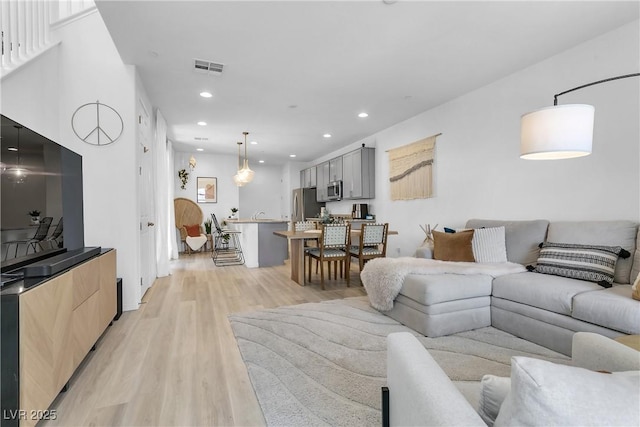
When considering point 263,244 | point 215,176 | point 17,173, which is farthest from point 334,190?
point 17,173

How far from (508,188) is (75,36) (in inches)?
199

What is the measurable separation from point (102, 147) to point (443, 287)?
3679 millimetres

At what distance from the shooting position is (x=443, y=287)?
257cm

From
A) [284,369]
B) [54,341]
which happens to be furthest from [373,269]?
[54,341]

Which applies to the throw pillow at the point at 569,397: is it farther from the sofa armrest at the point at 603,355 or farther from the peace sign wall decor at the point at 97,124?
the peace sign wall decor at the point at 97,124

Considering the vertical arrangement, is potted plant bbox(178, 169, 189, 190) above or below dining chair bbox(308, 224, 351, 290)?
above

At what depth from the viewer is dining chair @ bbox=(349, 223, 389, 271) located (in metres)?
4.31

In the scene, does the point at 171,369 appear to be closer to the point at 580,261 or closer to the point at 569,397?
the point at 569,397

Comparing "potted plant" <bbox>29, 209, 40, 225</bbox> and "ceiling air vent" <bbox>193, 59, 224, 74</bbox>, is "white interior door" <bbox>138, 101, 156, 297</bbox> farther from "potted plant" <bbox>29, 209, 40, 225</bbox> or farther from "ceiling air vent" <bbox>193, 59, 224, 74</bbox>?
"potted plant" <bbox>29, 209, 40, 225</bbox>

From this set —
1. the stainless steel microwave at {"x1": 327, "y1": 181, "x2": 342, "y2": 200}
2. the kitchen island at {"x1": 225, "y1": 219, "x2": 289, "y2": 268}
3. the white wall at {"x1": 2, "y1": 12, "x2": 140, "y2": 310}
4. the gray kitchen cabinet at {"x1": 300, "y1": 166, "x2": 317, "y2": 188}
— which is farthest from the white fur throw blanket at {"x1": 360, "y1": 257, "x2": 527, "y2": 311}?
the gray kitchen cabinet at {"x1": 300, "y1": 166, "x2": 317, "y2": 188}

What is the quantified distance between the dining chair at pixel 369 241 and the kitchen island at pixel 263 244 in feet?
6.44

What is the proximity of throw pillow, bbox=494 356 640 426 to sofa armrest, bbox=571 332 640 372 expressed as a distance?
0.47 metres

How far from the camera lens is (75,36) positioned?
3.12 m

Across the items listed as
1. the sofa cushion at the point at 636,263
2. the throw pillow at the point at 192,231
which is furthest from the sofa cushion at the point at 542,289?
the throw pillow at the point at 192,231
